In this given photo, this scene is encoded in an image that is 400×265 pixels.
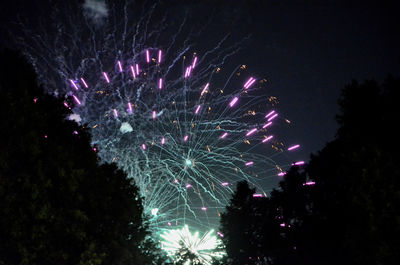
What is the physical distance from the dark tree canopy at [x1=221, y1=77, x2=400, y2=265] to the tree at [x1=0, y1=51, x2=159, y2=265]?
9326 millimetres

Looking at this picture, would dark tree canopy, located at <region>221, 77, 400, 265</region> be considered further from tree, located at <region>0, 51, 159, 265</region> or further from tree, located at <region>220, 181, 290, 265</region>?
tree, located at <region>0, 51, 159, 265</region>

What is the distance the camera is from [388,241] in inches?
335

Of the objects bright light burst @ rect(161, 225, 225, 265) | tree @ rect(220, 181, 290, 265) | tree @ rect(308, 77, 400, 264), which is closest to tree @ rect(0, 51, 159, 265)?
tree @ rect(308, 77, 400, 264)

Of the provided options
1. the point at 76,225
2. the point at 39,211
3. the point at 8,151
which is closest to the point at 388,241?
the point at 76,225

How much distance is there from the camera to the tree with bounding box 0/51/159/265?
332 inches

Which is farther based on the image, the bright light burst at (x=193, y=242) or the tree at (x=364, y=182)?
the bright light burst at (x=193, y=242)

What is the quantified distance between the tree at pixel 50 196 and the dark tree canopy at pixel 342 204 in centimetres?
933

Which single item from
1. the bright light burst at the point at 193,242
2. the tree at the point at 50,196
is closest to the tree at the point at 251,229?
the bright light burst at the point at 193,242

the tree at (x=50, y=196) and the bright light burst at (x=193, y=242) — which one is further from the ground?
the bright light burst at (x=193, y=242)

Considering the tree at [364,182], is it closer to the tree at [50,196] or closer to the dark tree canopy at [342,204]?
the dark tree canopy at [342,204]

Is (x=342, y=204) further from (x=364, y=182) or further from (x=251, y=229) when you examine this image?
(x=251, y=229)

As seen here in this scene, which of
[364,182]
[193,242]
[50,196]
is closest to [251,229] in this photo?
[193,242]

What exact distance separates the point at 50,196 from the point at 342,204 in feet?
41.0

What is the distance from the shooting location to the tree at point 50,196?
8.45 meters
